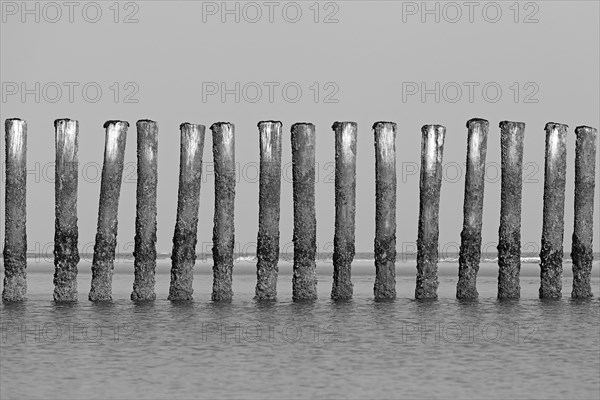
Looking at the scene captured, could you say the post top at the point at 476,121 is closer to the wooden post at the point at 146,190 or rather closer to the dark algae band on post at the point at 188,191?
the dark algae band on post at the point at 188,191

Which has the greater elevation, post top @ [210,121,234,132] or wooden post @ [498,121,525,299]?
post top @ [210,121,234,132]

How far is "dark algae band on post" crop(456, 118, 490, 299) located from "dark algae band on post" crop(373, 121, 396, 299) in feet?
2.89

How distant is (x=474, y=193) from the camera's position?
2133 cm

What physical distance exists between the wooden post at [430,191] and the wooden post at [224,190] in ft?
7.39

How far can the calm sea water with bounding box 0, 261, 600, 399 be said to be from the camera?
15.8m

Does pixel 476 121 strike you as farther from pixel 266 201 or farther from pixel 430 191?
pixel 266 201

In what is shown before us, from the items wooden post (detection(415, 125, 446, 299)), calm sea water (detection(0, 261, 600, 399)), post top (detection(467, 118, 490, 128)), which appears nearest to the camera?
calm sea water (detection(0, 261, 600, 399))

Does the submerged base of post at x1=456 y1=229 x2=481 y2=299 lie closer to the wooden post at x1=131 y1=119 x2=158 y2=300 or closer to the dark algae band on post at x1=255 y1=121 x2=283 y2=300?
the dark algae band on post at x1=255 y1=121 x2=283 y2=300

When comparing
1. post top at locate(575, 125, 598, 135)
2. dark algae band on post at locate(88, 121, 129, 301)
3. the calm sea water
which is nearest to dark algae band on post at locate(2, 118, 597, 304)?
dark algae band on post at locate(88, 121, 129, 301)

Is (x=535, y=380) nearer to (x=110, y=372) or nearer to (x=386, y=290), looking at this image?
(x=110, y=372)

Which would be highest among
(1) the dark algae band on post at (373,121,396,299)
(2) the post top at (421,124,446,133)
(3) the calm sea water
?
(2) the post top at (421,124,446,133)

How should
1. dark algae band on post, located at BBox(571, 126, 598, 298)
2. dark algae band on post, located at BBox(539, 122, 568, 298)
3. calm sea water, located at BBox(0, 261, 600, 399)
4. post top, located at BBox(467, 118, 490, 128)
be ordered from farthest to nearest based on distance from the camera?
dark algae band on post, located at BBox(571, 126, 598, 298) < dark algae band on post, located at BBox(539, 122, 568, 298) < post top, located at BBox(467, 118, 490, 128) < calm sea water, located at BBox(0, 261, 600, 399)

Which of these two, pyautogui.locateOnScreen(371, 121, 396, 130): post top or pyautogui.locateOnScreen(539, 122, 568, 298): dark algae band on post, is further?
pyautogui.locateOnScreen(539, 122, 568, 298): dark algae band on post

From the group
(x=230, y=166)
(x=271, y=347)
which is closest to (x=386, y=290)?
(x=230, y=166)
